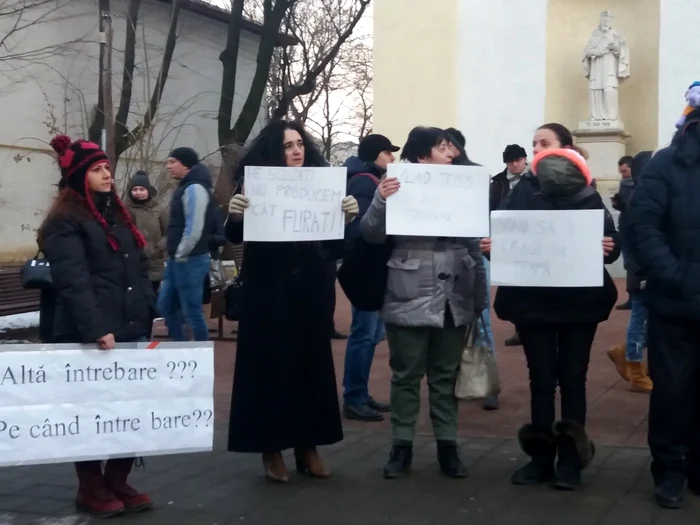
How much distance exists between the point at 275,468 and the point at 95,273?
1.50 m

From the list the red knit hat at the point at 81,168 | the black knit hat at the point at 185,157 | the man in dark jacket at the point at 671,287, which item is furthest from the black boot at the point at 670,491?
the black knit hat at the point at 185,157

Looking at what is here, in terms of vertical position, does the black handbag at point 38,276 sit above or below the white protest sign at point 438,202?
below

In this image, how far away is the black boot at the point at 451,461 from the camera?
5.48m

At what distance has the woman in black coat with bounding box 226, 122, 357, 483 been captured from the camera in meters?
5.42

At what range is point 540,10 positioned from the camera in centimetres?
1786

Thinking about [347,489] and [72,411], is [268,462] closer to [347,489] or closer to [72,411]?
[347,489]

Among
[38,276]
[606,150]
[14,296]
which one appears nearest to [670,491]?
[38,276]

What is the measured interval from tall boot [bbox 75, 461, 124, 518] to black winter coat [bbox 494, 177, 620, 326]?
223 centimetres

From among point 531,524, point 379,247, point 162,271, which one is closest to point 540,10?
point 162,271

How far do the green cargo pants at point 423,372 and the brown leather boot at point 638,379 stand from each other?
261cm

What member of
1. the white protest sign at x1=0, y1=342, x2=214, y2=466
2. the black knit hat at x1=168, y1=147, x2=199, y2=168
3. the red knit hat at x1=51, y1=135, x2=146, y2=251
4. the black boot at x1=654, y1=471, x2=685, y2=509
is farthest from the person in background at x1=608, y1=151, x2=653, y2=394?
the red knit hat at x1=51, y1=135, x2=146, y2=251

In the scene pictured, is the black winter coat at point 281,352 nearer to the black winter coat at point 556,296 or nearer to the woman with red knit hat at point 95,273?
the woman with red knit hat at point 95,273

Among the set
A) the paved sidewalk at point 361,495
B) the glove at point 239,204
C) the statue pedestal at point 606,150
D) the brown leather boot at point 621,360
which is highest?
the statue pedestal at point 606,150

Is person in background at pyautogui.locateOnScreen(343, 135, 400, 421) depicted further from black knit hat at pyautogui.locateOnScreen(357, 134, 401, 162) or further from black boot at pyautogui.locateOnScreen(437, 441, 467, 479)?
black boot at pyautogui.locateOnScreen(437, 441, 467, 479)
